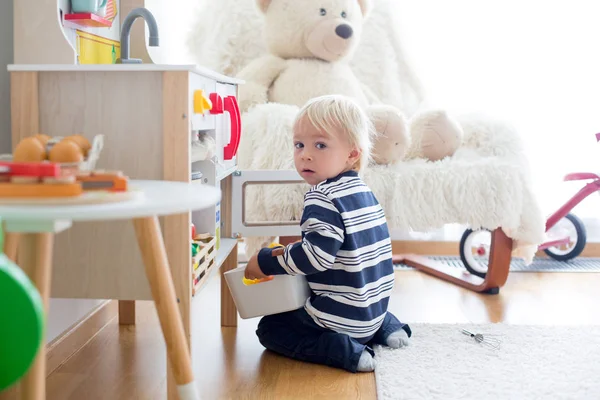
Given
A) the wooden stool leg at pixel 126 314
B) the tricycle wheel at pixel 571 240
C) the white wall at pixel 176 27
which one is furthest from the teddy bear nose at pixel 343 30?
the wooden stool leg at pixel 126 314

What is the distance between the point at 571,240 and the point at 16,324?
2.36m

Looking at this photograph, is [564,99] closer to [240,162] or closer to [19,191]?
[240,162]

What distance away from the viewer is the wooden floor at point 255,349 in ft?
4.76

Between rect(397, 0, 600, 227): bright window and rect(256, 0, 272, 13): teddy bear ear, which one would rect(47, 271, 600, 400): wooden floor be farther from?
rect(256, 0, 272, 13): teddy bear ear

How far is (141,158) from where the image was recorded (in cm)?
126

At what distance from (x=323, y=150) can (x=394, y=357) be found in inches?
18.8

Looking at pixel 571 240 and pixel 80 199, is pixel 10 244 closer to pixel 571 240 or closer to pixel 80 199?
pixel 80 199

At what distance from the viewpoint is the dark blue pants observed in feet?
5.10

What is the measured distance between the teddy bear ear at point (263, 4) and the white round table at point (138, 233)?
4.89 feet

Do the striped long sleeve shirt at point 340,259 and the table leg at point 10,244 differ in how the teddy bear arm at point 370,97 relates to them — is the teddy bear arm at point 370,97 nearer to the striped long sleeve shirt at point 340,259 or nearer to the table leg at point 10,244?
the striped long sleeve shirt at point 340,259

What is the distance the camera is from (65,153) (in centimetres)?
99

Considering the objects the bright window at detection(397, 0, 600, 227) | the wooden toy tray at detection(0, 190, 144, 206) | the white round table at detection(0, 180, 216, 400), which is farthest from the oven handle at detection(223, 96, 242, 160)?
the bright window at detection(397, 0, 600, 227)

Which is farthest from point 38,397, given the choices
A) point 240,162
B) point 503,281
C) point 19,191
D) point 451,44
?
point 451,44

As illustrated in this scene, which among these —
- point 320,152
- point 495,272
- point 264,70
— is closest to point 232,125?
point 320,152
